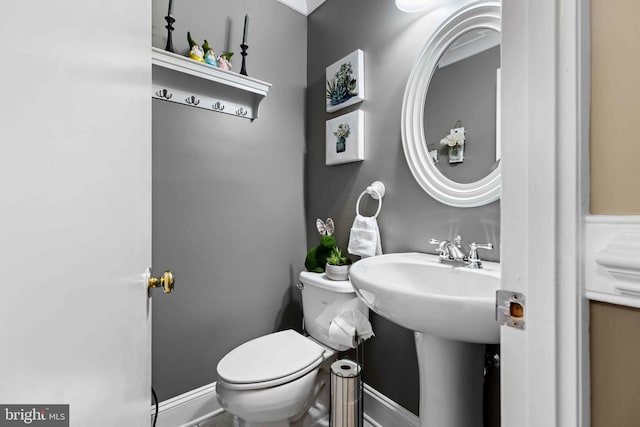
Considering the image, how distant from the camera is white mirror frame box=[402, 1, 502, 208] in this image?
101 cm

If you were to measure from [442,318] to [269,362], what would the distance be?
0.79m

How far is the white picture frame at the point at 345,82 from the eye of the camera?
146cm

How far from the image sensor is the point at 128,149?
0.43 m

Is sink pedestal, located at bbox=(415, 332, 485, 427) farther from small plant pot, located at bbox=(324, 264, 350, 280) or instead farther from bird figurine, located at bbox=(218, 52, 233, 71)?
bird figurine, located at bbox=(218, 52, 233, 71)

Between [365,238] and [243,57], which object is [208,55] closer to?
[243,57]

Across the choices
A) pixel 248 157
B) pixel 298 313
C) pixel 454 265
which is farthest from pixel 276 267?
pixel 454 265

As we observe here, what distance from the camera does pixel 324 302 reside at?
139cm

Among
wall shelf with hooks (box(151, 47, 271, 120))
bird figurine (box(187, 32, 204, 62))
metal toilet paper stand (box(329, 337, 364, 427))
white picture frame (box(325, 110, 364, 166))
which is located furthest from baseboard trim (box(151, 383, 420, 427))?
bird figurine (box(187, 32, 204, 62))

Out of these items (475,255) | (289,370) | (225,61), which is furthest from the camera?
(225,61)

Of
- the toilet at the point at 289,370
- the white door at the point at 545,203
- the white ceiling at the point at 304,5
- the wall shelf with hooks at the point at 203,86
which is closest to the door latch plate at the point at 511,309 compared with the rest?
the white door at the point at 545,203

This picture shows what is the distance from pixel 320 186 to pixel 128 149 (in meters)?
1.35

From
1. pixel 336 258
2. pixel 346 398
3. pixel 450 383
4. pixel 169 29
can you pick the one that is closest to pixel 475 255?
pixel 450 383

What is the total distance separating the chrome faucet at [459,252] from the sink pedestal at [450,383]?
274mm

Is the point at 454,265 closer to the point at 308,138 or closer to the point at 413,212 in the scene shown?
the point at 413,212
